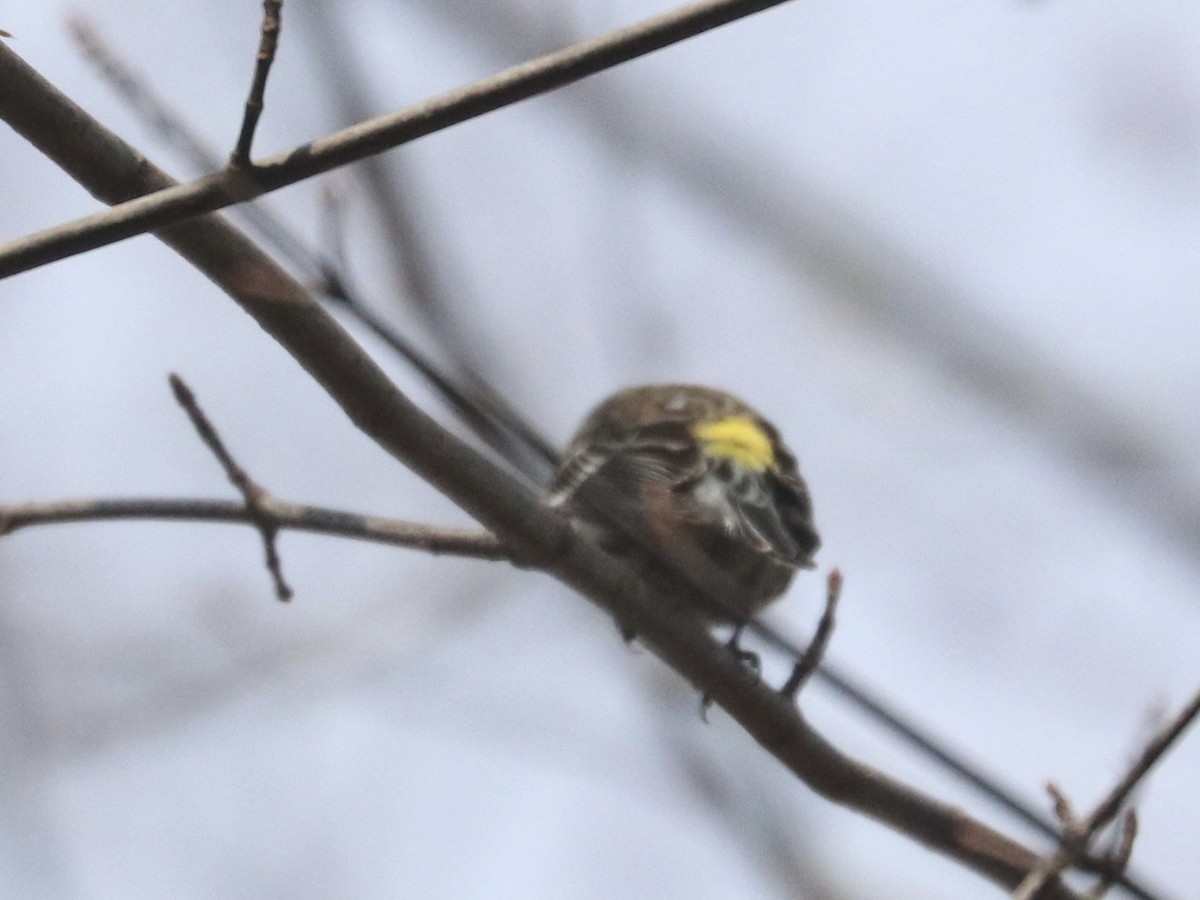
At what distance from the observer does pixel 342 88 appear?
454 centimetres

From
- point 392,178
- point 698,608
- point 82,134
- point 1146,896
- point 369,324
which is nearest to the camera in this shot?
point 82,134

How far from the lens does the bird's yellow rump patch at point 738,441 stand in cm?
525

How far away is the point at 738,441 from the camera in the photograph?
5457mm

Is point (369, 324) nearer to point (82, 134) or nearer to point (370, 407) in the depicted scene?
point (370, 407)

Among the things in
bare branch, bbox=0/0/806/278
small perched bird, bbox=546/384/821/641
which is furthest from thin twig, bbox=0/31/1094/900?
small perched bird, bbox=546/384/821/641

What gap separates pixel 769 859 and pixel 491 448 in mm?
2669

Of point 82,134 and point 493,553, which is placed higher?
point 82,134

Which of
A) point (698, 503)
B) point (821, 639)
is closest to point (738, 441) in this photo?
point (698, 503)

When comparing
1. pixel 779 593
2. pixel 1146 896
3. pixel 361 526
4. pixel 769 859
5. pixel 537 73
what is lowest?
pixel 769 859

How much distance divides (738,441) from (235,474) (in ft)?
7.78

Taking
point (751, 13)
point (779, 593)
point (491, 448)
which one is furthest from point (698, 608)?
point (751, 13)

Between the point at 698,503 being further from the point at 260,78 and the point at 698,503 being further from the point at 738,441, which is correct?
the point at 260,78

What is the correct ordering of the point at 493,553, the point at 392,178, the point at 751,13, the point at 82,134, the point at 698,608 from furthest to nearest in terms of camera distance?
the point at 392,178 → the point at 698,608 → the point at 493,553 → the point at 82,134 → the point at 751,13

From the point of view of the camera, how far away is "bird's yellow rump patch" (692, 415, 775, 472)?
5246 mm
